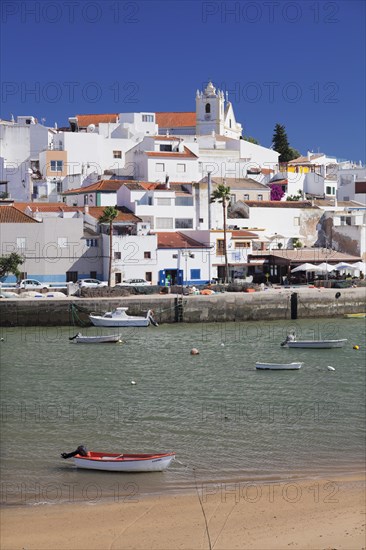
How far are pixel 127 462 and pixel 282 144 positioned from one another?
7590 centimetres

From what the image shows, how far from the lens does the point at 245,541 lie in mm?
13609

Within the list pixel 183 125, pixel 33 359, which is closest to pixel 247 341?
pixel 33 359

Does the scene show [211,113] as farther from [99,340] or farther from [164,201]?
[99,340]

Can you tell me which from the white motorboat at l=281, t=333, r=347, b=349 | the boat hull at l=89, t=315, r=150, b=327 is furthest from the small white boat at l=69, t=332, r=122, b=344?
the white motorboat at l=281, t=333, r=347, b=349

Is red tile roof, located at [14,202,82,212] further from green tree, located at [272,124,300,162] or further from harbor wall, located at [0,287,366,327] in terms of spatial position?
green tree, located at [272,124,300,162]

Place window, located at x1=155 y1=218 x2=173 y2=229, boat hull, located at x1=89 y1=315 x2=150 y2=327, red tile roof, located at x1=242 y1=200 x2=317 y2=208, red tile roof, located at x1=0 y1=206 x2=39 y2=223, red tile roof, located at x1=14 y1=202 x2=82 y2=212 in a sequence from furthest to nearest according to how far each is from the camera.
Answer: red tile roof, located at x1=242 y1=200 x2=317 y2=208
red tile roof, located at x1=14 y1=202 x2=82 y2=212
window, located at x1=155 y1=218 x2=173 y2=229
red tile roof, located at x1=0 y1=206 x2=39 y2=223
boat hull, located at x1=89 y1=315 x2=150 y2=327

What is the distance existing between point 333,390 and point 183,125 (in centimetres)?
6212

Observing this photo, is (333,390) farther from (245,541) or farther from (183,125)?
(183,125)

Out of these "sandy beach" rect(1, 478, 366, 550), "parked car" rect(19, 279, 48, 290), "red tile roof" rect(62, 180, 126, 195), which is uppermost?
"red tile roof" rect(62, 180, 126, 195)

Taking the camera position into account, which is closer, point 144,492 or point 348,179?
point 144,492

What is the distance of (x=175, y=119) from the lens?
277 ft

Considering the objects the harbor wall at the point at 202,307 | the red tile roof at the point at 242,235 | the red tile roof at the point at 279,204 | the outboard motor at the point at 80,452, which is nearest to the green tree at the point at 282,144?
the red tile roof at the point at 279,204

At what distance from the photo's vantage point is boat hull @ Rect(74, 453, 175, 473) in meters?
16.6

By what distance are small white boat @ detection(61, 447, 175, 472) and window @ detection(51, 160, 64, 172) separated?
50889 mm
